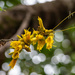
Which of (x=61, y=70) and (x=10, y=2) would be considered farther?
(x=61, y=70)

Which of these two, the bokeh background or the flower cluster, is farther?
the bokeh background

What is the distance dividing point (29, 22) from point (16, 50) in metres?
0.84

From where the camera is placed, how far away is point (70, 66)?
13.4 ft

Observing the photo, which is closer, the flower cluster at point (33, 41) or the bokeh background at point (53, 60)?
the flower cluster at point (33, 41)

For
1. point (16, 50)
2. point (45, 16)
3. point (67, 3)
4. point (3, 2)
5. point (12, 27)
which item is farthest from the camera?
point (3, 2)

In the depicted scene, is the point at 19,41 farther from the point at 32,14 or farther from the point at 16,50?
the point at 32,14

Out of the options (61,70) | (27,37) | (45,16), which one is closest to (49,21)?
(45,16)

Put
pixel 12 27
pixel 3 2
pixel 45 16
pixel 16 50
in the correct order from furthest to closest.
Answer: pixel 3 2, pixel 45 16, pixel 12 27, pixel 16 50

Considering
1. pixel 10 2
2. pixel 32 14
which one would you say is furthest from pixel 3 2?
pixel 32 14

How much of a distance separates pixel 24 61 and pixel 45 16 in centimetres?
262

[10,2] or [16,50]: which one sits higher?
[10,2]

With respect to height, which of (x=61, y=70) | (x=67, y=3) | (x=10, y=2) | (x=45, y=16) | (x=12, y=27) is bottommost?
(x=61, y=70)

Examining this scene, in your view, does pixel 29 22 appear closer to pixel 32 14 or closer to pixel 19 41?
pixel 32 14

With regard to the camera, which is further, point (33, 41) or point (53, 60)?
point (53, 60)
